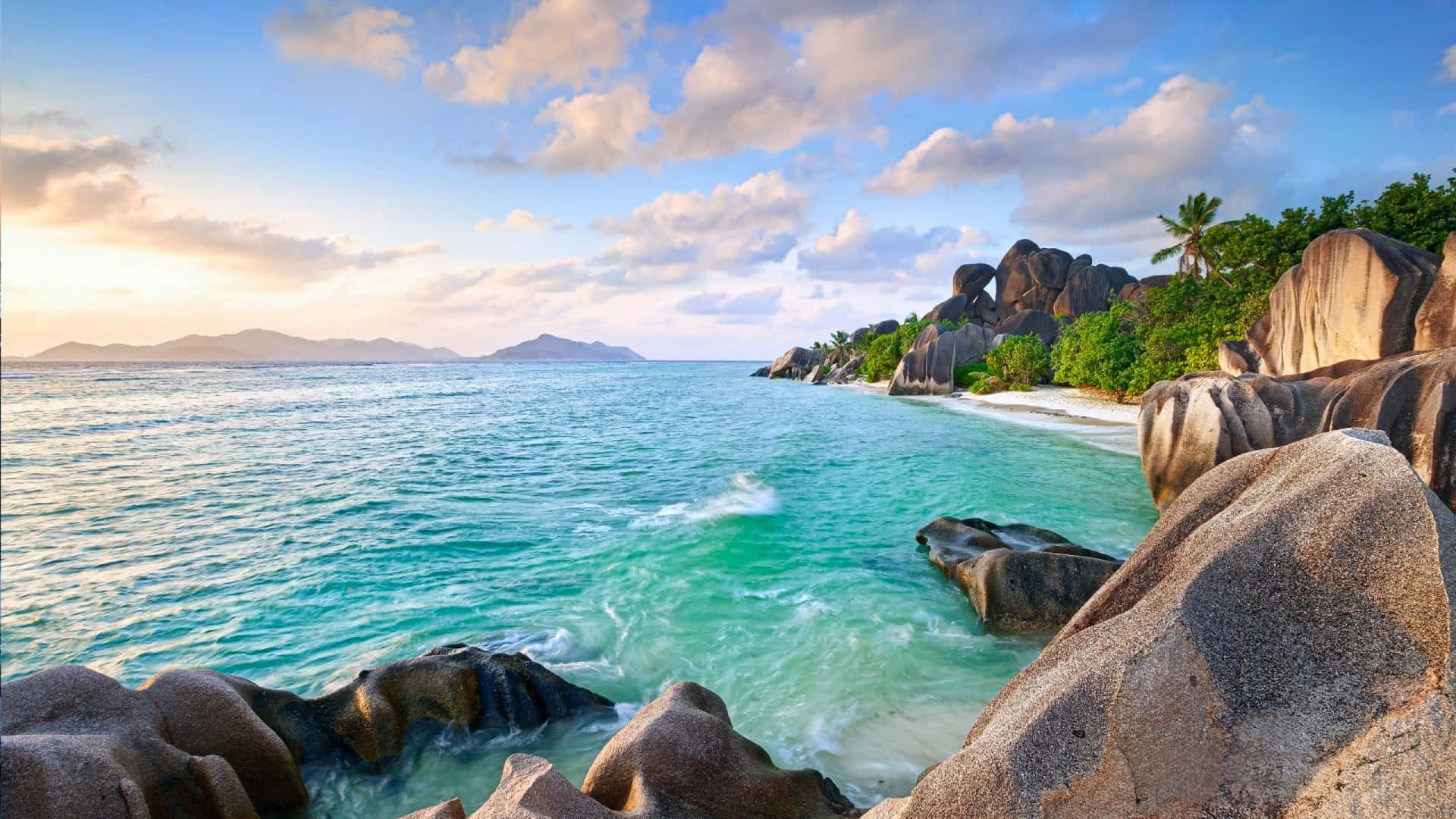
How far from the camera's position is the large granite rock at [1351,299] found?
1329 cm

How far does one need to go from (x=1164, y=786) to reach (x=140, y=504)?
24112 millimetres

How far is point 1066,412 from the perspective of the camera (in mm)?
34844

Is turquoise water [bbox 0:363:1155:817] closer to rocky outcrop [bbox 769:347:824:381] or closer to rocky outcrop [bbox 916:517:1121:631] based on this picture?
rocky outcrop [bbox 916:517:1121:631]

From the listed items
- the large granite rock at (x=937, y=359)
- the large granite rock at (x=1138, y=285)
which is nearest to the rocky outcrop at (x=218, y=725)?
the large granite rock at (x=937, y=359)

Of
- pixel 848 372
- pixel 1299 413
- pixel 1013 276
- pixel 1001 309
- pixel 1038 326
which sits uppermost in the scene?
pixel 1013 276

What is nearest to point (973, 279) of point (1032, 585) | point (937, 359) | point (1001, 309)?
point (1001, 309)

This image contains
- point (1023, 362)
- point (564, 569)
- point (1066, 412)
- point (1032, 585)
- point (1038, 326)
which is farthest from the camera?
point (1038, 326)

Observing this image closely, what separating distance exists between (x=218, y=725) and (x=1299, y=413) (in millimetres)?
16847

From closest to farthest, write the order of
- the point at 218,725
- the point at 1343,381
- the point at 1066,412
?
1. the point at 218,725
2. the point at 1343,381
3. the point at 1066,412

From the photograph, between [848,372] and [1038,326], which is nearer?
[1038,326]

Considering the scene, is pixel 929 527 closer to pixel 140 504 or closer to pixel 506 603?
pixel 506 603

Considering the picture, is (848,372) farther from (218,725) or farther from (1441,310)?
(218,725)

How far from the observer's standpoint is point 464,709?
7.02 m

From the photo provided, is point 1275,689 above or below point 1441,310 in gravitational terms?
below
